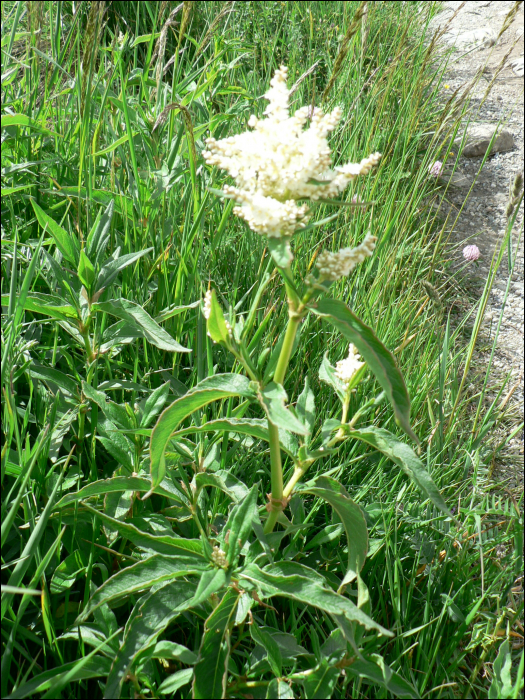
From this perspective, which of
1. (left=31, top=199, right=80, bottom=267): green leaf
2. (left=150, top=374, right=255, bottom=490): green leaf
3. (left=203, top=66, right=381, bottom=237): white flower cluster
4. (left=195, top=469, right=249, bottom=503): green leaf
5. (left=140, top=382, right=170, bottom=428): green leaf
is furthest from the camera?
(left=31, top=199, right=80, bottom=267): green leaf

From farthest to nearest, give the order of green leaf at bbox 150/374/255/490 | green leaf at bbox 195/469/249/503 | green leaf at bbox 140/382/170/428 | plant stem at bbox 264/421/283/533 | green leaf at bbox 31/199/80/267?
green leaf at bbox 31/199/80/267
green leaf at bbox 140/382/170/428
green leaf at bbox 195/469/249/503
plant stem at bbox 264/421/283/533
green leaf at bbox 150/374/255/490

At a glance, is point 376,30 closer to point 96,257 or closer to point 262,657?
point 96,257

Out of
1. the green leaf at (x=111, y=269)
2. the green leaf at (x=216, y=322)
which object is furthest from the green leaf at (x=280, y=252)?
the green leaf at (x=111, y=269)

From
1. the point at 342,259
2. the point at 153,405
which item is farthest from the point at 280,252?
the point at 153,405

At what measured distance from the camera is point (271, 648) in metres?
0.97

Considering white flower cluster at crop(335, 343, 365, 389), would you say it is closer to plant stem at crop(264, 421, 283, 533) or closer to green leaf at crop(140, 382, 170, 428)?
plant stem at crop(264, 421, 283, 533)

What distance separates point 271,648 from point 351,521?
25cm

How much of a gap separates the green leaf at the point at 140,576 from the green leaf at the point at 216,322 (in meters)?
0.37

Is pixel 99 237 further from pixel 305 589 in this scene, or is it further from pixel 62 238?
pixel 305 589

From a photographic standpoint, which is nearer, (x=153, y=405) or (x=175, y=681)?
(x=175, y=681)

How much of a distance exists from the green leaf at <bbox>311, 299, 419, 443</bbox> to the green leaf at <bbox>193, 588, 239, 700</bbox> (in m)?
0.42

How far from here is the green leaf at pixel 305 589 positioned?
2.77 ft

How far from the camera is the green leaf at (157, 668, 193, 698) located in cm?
97

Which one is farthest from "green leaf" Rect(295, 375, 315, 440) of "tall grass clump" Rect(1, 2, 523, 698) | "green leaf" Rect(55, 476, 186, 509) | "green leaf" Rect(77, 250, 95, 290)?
"green leaf" Rect(77, 250, 95, 290)
